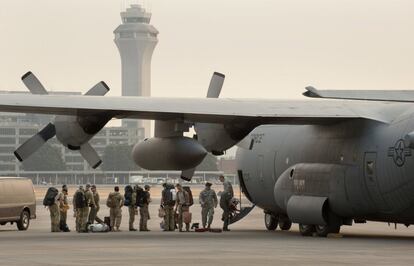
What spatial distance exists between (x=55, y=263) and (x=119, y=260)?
1.59 metres

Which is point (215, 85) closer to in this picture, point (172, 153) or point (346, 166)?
point (172, 153)

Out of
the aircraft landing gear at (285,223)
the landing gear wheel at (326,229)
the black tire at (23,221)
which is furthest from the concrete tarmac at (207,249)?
the black tire at (23,221)

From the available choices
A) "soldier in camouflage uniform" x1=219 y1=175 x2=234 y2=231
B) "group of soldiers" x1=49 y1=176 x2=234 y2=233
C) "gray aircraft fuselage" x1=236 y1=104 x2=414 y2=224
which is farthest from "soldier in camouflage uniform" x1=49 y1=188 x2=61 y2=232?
"gray aircraft fuselage" x1=236 y1=104 x2=414 y2=224

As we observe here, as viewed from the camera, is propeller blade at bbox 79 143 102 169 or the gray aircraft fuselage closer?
the gray aircraft fuselage

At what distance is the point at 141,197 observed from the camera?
139ft

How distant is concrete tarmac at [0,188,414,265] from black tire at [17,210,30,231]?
375 cm

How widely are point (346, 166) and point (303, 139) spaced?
2.77 meters

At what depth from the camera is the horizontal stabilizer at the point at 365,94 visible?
34906 mm

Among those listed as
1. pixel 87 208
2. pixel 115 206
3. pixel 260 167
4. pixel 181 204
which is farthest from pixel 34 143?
pixel 260 167

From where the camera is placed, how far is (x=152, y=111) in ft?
107

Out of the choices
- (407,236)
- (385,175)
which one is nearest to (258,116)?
(385,175)

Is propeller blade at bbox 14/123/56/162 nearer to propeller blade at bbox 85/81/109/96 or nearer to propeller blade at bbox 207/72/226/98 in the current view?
propeller blade at bbox 85/81/109/96

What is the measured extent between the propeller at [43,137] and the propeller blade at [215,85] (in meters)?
3.87

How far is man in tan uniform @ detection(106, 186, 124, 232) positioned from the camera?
41.9 m
